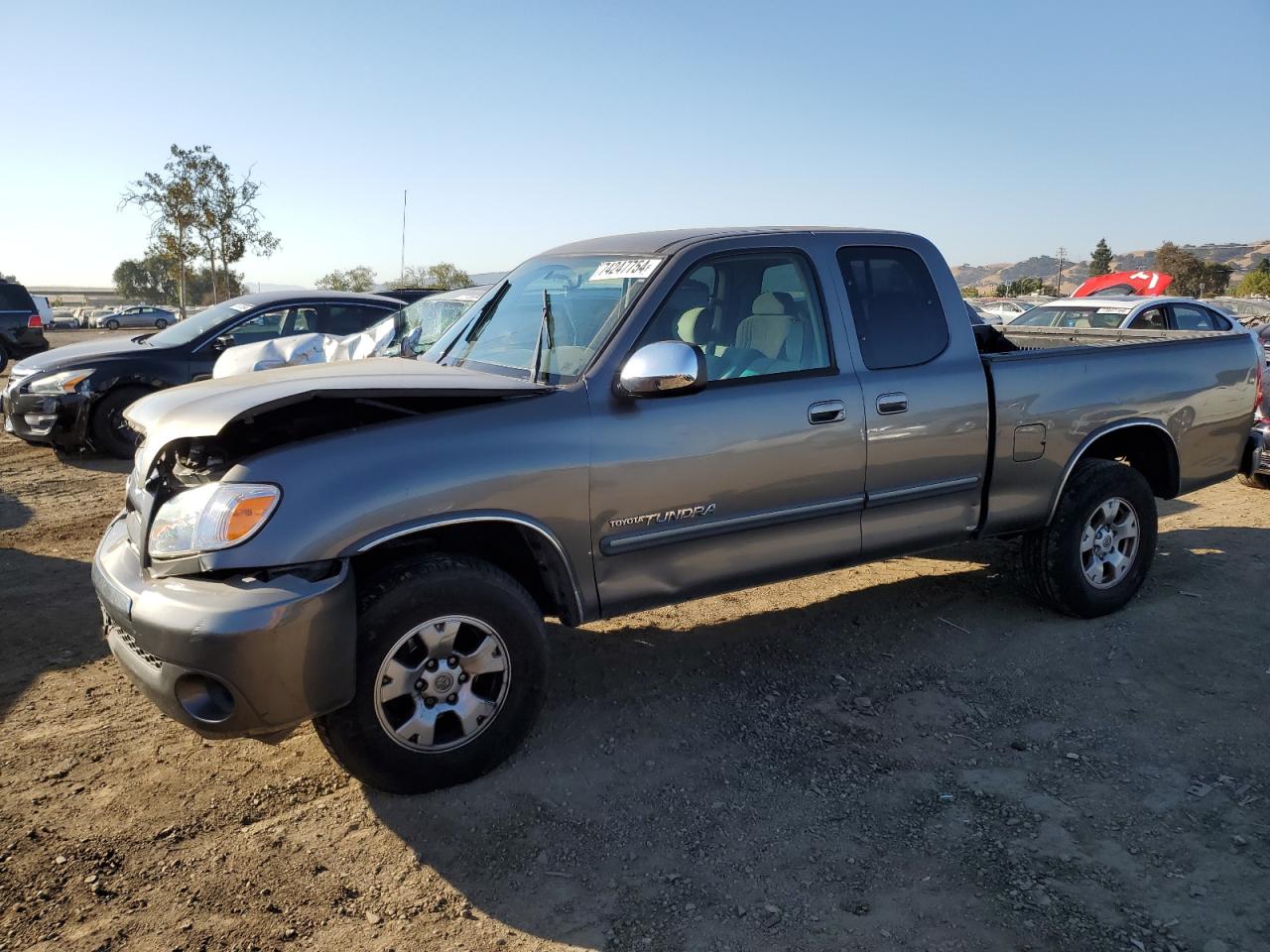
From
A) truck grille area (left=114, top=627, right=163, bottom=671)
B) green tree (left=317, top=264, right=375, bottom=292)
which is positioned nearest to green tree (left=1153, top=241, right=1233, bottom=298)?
green tree (left=317, top=264, right=375, bottom=292)

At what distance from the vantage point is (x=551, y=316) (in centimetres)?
400

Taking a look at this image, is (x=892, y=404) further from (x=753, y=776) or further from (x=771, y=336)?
(x=753, y=776)

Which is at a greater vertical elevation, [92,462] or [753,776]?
[92,462]

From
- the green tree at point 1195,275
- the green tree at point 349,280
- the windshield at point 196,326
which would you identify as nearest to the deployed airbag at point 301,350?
the windshield at point 196,326

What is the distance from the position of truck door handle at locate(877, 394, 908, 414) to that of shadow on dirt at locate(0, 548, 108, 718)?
149 inches

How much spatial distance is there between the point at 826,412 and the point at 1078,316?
9.00 meters

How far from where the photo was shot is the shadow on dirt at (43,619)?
4273 mm

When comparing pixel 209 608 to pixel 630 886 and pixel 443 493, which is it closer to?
pixel 443 493

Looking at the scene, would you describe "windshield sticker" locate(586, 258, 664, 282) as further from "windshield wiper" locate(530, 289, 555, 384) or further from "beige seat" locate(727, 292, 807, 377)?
"beige seat" locate(727, 292, 807, 377)

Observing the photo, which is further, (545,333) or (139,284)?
(139,284)

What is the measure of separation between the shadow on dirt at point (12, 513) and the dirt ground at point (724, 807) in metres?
2.19

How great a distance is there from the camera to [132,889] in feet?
9.21

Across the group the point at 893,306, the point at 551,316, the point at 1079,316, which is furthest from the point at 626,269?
the point at 1079,316

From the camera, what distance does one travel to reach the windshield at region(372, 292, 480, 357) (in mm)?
8600
